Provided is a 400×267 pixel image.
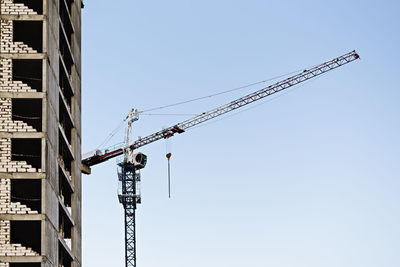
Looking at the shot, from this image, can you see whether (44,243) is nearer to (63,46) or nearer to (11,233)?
(11,233)

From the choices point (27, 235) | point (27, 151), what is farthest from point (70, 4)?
point (27, 235)

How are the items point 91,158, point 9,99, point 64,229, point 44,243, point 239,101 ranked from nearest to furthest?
point 44,243 < point 9,99 < point 64,229 < point 91,158 < point 239,101

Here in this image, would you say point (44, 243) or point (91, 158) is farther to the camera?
point (91, 158)

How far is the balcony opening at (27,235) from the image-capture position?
54.3 meters

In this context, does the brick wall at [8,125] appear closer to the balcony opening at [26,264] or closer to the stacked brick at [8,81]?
the stacked brick at [8,81]

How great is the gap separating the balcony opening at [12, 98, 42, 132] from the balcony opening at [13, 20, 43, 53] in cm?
444

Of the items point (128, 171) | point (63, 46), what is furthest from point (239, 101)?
point (63, 46)

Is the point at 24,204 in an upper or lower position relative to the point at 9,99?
lower

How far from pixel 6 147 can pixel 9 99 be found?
10.8 ft

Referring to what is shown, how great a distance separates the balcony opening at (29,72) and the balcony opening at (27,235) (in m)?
9.94

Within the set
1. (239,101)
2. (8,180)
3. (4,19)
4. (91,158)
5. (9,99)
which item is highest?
(239,101)

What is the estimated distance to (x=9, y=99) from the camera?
184 ft

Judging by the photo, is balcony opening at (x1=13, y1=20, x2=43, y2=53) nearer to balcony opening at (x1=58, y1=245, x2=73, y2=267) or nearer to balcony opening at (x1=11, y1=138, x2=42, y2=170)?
balcony opening at (x1=11, y1=138, x2=42, y2=170)

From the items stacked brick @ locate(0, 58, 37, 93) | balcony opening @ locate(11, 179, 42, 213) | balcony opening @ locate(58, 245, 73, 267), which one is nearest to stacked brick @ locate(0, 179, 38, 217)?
balcony opening @ locate(11, 179, 42, 213)
